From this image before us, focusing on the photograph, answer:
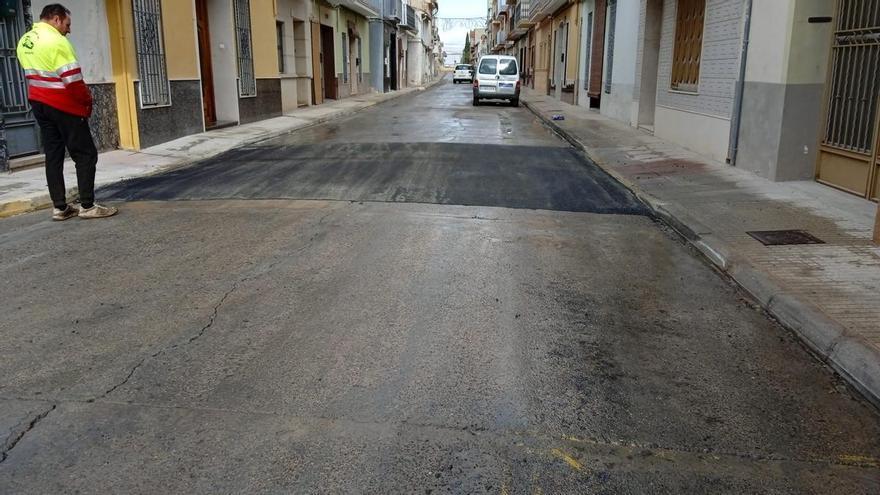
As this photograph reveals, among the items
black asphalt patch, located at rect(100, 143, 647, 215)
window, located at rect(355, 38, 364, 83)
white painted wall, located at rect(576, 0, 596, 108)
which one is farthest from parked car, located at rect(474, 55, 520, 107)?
black asphalt patch, located at rect(100, 143, 647, 215)

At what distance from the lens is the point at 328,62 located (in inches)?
1130

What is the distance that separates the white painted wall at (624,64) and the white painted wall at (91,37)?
39.1ft

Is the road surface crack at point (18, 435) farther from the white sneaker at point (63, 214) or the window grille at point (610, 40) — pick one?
the window grille at point (610, 40)

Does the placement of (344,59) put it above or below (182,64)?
above

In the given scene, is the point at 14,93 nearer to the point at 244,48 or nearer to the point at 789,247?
the point at 244,48

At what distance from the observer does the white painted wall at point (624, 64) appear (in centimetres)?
1789

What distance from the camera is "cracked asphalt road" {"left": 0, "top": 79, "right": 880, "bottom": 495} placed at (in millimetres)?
2855

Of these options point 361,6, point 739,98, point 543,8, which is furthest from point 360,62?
point 739,98

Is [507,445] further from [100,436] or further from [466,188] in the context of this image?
[466,188]

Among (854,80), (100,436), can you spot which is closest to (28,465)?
(100,436)

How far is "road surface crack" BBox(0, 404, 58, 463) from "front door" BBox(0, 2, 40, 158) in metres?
8.11

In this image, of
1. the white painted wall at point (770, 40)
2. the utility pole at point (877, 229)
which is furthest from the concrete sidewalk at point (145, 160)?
the white painted wall at point (770, 40)

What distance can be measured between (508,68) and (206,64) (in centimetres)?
1419

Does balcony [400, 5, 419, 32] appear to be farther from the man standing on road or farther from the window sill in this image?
the man standing on road
